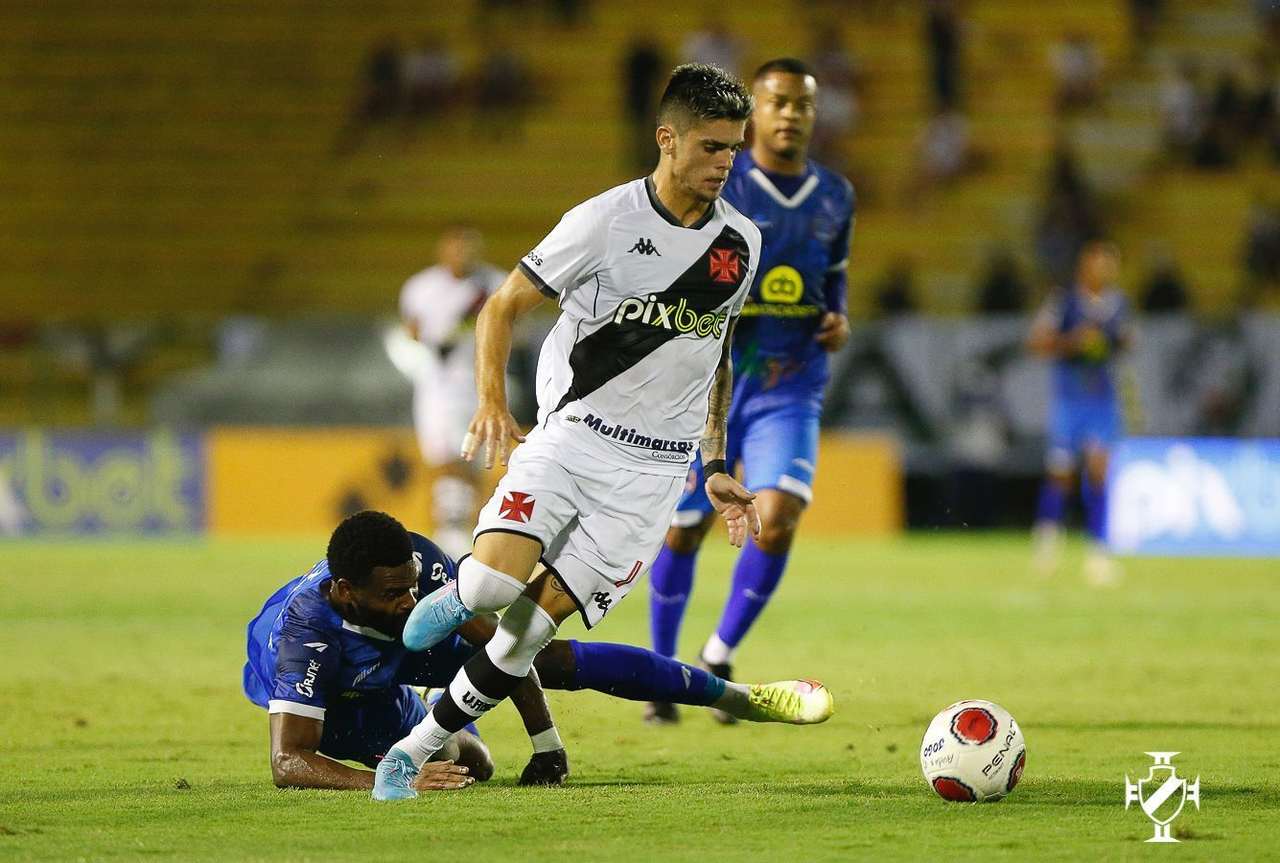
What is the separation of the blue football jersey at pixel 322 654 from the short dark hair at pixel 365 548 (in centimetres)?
22

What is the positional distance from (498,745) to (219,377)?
47.7 ft

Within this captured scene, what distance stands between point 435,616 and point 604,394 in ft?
2.93

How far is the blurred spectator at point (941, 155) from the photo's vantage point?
957 inches

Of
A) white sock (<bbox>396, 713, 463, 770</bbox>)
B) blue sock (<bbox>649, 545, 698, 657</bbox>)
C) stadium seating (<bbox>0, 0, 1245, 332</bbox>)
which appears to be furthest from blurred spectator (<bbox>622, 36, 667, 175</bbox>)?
white sock (<bbox>396, 713, 463, 770</bbox>)

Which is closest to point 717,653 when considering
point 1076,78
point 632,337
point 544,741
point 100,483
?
point 544,741

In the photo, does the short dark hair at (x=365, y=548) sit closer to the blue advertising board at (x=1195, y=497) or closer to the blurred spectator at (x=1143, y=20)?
the blue advertising board at (x=1195, y=497)

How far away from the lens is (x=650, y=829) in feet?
17.8

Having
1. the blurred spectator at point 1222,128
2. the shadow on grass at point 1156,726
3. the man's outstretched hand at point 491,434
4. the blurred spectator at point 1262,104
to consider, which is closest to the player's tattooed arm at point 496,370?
the man's outstretched hand at point 491,434

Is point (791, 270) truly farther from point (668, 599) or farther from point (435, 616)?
point (435, 616)

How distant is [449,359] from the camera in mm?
15562

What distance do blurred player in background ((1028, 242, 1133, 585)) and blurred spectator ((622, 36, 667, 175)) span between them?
8408mm

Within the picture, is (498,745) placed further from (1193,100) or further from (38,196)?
(38,196)

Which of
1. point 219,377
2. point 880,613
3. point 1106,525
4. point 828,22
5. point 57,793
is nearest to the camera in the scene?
point 57,793

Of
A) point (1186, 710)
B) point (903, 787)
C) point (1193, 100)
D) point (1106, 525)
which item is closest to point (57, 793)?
point (903, 787)
